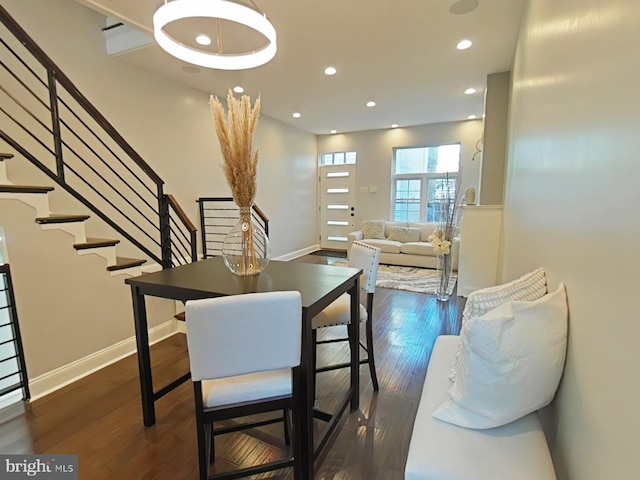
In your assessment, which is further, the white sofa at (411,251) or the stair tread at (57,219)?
the white sofa at (411,251)

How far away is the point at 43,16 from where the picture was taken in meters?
2.76

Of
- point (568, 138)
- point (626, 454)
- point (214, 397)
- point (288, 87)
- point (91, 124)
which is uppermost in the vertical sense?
point (288, 87)

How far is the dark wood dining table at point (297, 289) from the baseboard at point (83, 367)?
90 cm

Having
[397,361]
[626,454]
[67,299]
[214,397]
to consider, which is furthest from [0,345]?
[626,454]

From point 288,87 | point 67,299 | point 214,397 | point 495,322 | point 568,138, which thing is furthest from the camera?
point 288,87

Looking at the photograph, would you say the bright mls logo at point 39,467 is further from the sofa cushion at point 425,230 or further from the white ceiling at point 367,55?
the sofa cushion at point 425,230

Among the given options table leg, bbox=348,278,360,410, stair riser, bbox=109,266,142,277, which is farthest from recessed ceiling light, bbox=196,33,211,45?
table leg, bbox=348,278,360,410

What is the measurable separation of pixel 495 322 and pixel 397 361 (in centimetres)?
174

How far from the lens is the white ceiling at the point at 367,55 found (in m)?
2.50

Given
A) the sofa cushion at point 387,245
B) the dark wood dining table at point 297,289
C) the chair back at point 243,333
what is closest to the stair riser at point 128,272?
the dark wood dining table at point 297,289

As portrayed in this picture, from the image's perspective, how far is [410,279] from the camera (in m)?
5.02

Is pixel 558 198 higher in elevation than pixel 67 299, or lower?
higher

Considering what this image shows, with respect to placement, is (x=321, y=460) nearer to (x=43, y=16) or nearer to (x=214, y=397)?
(x=214, y=397)

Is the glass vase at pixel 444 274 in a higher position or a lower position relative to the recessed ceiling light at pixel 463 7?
lower
